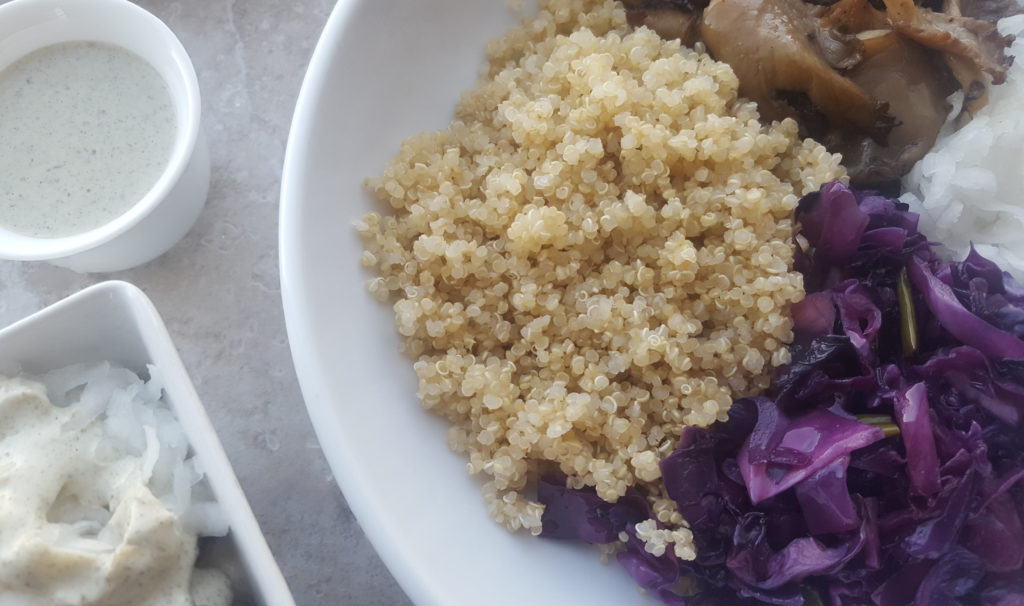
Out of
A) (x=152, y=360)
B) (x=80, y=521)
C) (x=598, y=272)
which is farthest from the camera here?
(x=598, y=272)

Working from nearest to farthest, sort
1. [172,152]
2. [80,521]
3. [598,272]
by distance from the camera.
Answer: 1. [80,521]
2. [598,272]
3. [172,152]

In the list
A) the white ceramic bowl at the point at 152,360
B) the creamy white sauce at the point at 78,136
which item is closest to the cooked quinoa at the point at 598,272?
the white ceramic bowl at the point at 152,360

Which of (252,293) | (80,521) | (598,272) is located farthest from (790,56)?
(80,521)

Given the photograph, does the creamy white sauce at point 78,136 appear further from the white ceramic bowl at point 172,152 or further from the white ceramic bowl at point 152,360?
the white ceramic bowl at point 152,360

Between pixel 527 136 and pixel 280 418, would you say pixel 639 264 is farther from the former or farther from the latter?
pixel 280 418

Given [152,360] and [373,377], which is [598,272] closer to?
[373,377]

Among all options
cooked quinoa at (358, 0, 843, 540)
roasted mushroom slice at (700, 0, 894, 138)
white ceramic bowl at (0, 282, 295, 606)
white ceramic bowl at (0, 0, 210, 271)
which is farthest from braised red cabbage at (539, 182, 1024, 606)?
white ceramic bowl at (0, 0, 210, 271)

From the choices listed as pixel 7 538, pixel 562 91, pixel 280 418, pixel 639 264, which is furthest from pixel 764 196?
pixel 7 538
